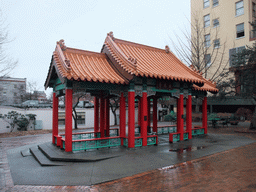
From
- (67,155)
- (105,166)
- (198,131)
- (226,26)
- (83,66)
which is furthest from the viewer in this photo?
(226,26)

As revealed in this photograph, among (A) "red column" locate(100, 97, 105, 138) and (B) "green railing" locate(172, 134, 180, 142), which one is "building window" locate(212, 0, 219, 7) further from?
(A) "red column" locate(100, 97, 105, 138)

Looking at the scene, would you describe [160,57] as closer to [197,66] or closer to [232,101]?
[197,66]

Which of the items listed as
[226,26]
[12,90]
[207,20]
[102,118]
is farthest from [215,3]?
→ [12,90]

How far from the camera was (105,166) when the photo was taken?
8219 millimetres

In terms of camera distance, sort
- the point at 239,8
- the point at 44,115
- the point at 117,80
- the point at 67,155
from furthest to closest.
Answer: the point at 239,8 → the point at 44,115 → the point at 117,80 → the point at 67,155

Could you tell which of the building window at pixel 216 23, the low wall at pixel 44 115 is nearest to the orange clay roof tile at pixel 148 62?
the low wall at pixel 44 115

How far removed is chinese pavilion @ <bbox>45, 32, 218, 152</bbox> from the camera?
1027cm

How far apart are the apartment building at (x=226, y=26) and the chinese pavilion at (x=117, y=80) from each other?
17.1 meters

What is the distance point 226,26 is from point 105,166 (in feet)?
102

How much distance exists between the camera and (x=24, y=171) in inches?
317

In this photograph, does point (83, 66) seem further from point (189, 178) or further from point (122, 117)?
point (189, 178)

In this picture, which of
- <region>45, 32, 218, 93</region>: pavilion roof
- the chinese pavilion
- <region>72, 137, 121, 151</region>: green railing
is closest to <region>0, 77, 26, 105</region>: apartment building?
the chinese pavilion

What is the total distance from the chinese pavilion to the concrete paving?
933 millimetres

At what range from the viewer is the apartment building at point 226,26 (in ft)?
95.9
